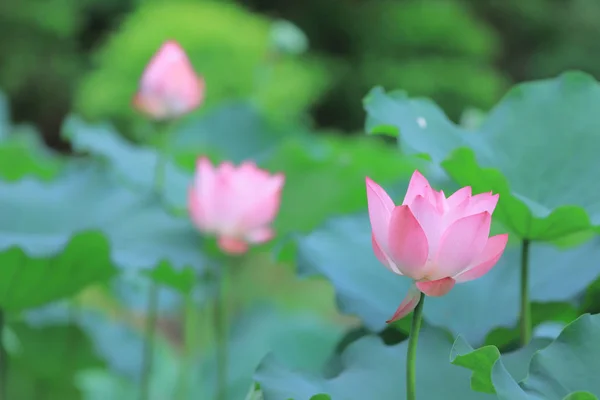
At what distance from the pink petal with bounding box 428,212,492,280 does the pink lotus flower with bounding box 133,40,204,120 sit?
444 mm

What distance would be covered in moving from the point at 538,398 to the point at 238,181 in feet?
1.05

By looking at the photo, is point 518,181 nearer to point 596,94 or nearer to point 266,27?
point 596,94

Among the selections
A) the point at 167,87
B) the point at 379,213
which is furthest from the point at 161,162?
the point at 379,213

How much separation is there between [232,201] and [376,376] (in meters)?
0.24

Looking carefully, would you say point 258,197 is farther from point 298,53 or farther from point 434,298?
point 298,53

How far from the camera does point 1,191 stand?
716 mm

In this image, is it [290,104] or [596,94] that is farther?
[290,104]

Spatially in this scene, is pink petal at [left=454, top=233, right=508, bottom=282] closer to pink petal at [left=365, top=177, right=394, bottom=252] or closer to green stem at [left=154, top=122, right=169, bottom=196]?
pink petal at [left=365, top=177, right=394, bottom=252]

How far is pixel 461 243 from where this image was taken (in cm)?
34

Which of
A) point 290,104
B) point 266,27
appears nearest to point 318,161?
point 290,104

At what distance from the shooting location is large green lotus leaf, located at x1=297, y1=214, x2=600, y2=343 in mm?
512

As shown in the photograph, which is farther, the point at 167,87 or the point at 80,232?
the point at 167,87

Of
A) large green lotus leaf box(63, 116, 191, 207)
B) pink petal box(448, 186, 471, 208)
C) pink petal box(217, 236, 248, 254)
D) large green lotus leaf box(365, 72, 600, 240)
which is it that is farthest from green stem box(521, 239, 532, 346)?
large green lotus leaf box(63, 116, 191, 207)

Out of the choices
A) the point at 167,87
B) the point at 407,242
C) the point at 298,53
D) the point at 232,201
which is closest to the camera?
the point at 407,242
